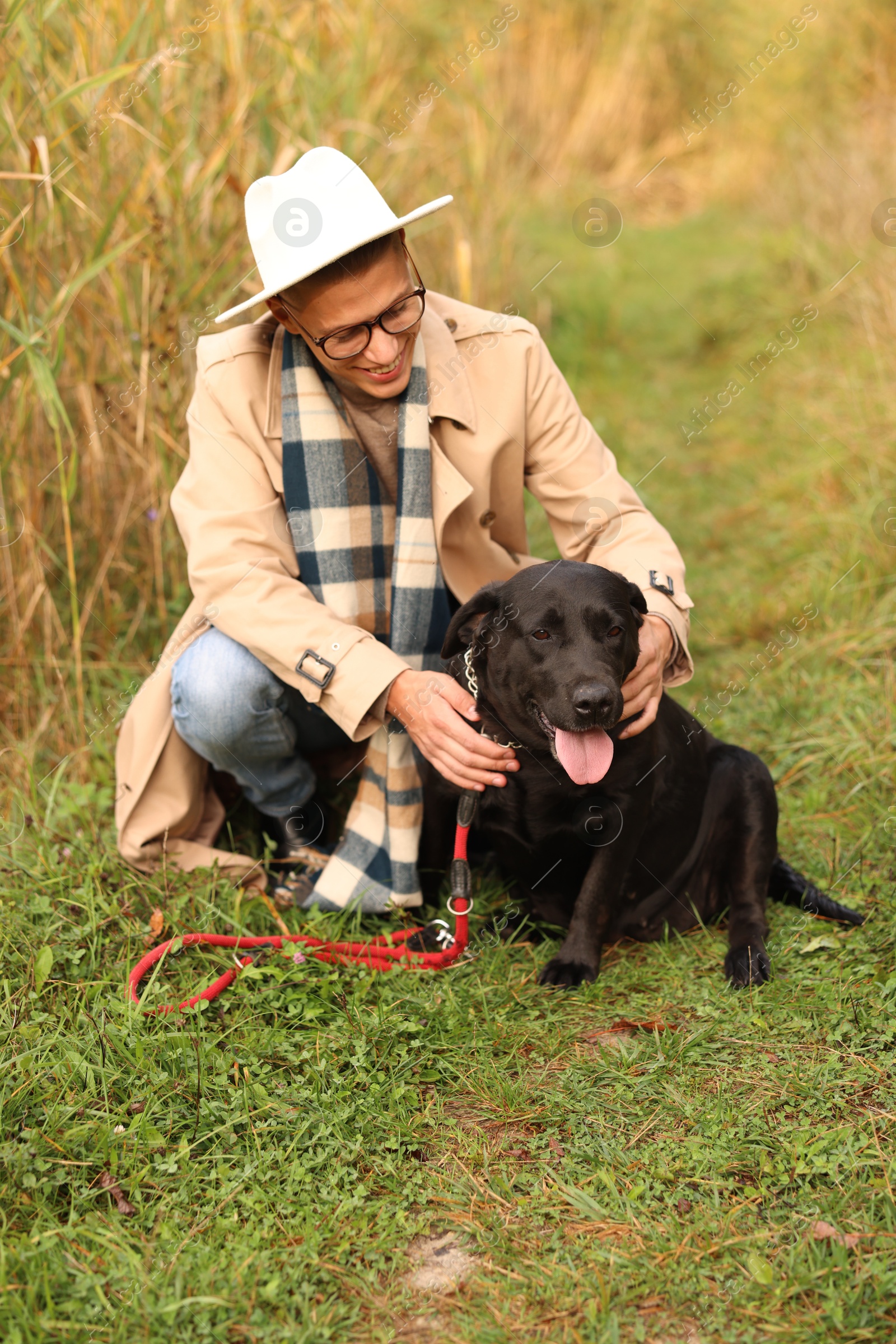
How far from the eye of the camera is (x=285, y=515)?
9.02 ft

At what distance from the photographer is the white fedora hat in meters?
2.30

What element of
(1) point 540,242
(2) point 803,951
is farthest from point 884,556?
(1) point 540,242

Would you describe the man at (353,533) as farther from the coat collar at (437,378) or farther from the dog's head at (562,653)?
the dog's head at (562,653)

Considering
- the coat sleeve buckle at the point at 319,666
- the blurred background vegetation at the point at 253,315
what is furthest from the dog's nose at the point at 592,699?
the blurred background vegetation at the point at 253,315

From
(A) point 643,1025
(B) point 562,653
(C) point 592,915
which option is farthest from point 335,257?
(A) point 643,1025

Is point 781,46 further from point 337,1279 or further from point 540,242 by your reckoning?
point 337,1279

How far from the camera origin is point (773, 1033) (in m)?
2.27

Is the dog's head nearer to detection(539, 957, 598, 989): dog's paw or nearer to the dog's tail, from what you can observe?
detection(539, 957, 598, 989): dog's paw

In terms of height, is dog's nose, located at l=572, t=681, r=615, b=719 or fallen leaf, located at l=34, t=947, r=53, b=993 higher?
dog's nose, located at l=572, t=681, r=615, b=719

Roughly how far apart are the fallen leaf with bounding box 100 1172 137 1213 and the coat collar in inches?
66.1

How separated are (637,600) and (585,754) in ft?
1.29

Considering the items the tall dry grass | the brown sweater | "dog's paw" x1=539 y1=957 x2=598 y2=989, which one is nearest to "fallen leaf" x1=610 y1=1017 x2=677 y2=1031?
"dog's paw" x1=539 y1=957 x2=598 y2=989

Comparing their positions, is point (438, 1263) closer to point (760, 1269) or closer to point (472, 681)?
point (760, 1269)

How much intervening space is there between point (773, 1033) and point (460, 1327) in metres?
0.95
